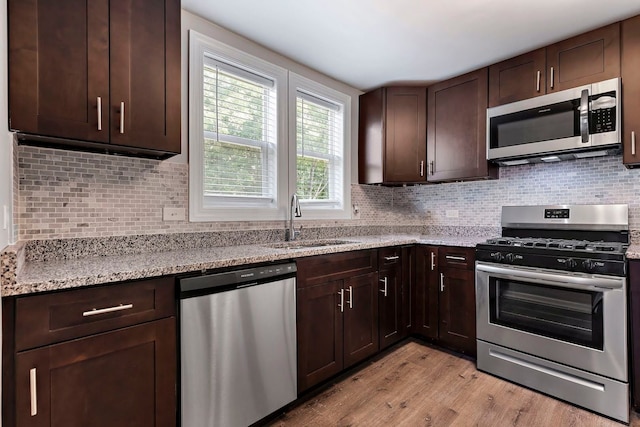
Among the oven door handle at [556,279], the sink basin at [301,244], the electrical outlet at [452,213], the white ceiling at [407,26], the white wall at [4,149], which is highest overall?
the white ceiling at [407,26]

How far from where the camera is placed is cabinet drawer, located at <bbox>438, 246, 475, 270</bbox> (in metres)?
2.56

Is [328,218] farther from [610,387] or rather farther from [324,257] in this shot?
[610,387]

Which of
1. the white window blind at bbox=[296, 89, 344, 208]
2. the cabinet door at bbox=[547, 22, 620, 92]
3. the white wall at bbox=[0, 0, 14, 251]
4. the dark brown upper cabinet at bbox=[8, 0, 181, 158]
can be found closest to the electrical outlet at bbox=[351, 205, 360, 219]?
the white window blind at bbox=[296, 89, 344, 208]

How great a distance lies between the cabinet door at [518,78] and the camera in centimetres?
247

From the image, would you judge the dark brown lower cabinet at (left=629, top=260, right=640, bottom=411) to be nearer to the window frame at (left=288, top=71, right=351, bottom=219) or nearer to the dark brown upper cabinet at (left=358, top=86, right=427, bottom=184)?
the dark brown upper cabinet at (left=358, top=86, right=427, bottom=184)

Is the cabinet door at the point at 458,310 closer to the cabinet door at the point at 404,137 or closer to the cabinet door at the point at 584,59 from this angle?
the cabinet door at the point at 404,137

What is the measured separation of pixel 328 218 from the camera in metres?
3.05

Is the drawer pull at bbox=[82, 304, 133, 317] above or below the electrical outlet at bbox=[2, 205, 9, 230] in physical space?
below

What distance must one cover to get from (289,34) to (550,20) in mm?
1738

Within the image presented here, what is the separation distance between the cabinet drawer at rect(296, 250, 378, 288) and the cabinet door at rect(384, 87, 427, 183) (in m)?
1.06

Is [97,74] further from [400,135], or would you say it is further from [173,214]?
[400,135]

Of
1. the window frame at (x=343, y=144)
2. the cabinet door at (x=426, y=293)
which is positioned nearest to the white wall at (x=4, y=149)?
the window frame at (x=343, y=144)

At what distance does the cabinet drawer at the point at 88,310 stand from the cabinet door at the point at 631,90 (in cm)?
284

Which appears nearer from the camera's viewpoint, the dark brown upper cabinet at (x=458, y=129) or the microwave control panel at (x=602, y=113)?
the microwave control panel at (x=602, y=113)
